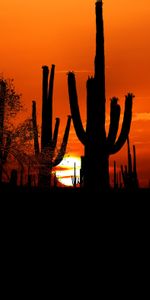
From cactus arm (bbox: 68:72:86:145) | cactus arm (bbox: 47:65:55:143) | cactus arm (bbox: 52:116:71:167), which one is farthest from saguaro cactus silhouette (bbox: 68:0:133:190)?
cactus arm (bbox: 52:116:71:167)

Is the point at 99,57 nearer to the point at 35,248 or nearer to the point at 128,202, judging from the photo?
the point at 128,202

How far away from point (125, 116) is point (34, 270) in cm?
899

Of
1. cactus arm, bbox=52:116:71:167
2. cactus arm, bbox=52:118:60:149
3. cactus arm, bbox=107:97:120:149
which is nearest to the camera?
cactus arm, bbox=107:97:120:149

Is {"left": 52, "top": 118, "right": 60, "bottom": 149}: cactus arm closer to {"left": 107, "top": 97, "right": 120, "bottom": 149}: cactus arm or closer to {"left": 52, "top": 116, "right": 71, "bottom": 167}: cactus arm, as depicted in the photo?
{"left": 52, "top": 116, "right": 71, "bottom": 167}: cactus arm

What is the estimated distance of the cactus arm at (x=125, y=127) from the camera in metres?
13.6

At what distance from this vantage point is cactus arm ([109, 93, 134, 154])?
13586 millimetres

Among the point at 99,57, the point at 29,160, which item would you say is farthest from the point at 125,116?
the point at 29,160

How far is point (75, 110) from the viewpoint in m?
13.5

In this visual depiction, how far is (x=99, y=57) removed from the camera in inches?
540

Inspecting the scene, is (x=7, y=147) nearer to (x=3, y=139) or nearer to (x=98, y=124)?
(x=3, y=139)

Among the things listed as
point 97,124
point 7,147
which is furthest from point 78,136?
point 7,147

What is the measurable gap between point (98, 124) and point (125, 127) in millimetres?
974

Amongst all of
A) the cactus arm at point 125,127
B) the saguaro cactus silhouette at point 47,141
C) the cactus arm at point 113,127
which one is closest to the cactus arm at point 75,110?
the cactus arm at point 113,127

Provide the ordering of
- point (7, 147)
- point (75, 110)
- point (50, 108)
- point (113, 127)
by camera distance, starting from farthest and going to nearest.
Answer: point (50, 108) < point (7, 147) < point (75, 110) < point (113, 127)
